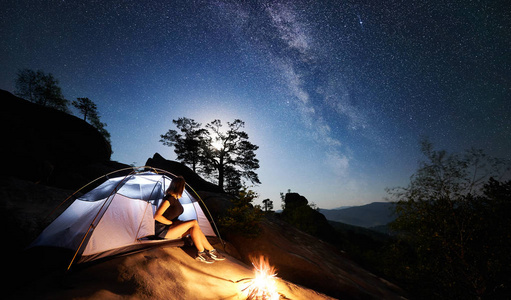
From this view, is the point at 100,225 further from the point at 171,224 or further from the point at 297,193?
the point at 297,193

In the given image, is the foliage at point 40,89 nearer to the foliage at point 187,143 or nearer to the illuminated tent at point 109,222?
the foliage at point 187,143

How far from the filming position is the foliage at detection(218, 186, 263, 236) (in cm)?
757

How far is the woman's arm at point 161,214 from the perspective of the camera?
4434 millimetres

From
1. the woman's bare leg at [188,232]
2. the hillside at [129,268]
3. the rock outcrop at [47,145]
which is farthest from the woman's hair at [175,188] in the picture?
the rock outcrop at [47,145]

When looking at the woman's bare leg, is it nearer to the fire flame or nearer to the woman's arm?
the woman's arm

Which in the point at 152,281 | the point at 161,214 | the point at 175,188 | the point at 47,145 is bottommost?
the point at 152,281

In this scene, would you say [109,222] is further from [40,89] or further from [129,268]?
[40,89]

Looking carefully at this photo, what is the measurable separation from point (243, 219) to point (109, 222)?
15.8 feet

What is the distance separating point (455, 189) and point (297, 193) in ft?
107

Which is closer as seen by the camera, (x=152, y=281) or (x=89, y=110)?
(x=152, y=281)

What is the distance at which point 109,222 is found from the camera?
14.2ft

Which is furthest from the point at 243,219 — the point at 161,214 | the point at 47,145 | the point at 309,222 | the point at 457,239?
the point at 309,222

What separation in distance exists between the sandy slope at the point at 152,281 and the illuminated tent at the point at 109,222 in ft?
1.31

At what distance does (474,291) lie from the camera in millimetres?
8125
